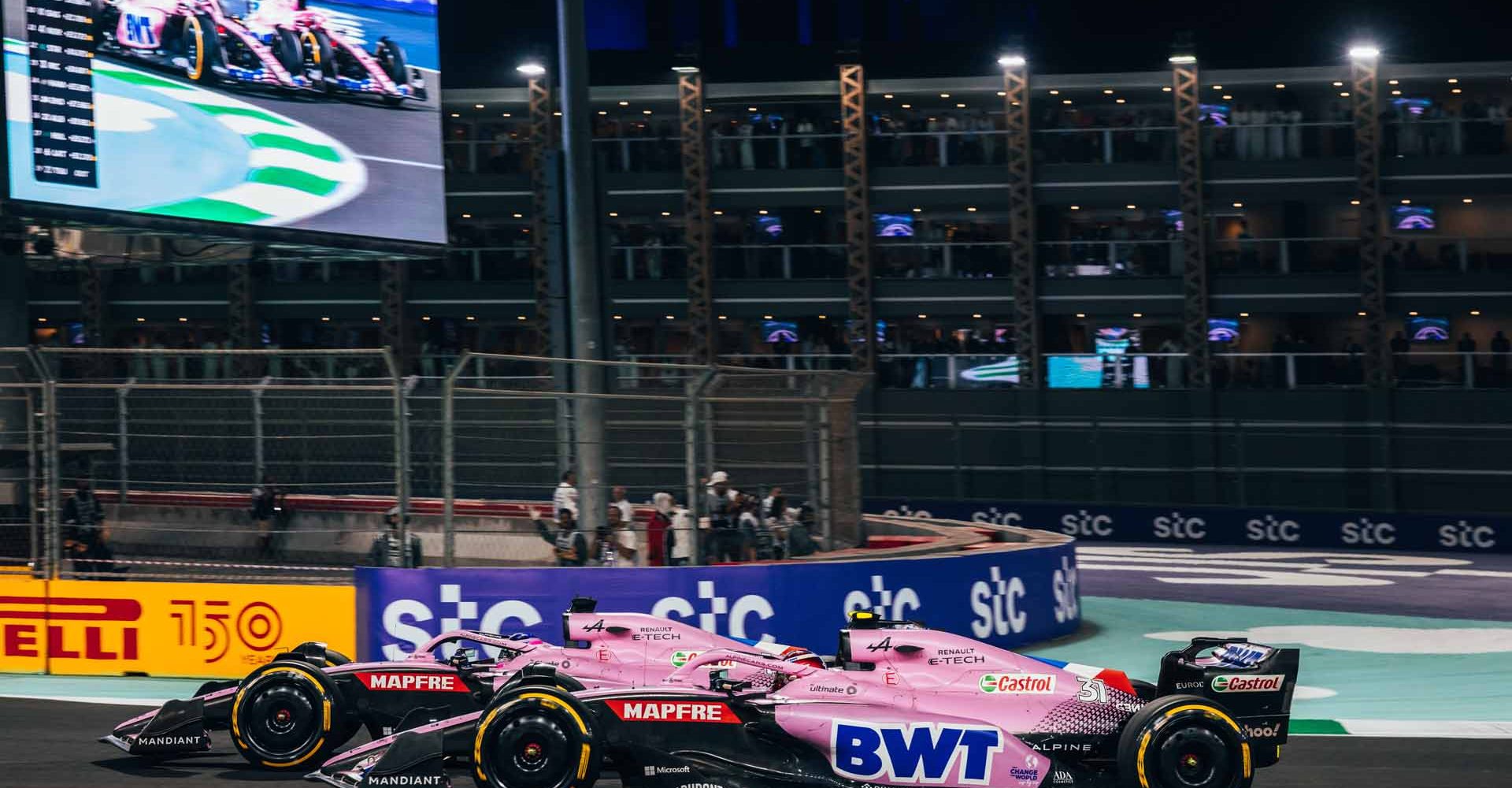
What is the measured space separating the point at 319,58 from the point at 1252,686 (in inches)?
580

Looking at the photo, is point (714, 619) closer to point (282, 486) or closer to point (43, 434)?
point (282, 486)

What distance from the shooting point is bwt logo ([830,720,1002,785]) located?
8.62 meters

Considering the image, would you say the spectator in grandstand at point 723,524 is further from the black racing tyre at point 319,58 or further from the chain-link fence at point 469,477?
the black racing tyre at point 319,58

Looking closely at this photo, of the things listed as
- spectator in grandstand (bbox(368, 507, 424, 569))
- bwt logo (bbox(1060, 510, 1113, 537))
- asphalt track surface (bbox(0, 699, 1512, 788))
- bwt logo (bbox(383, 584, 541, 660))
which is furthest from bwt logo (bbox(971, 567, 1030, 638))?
bwt logo (bbox(1060, 510, 1113, 537))

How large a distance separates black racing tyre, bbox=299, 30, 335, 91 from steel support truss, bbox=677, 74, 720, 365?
20.2 meters

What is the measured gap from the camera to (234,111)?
61.8 ft

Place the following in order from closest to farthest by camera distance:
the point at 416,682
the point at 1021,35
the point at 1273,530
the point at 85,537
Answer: the point at 416,682, the point at 85,537, the point at 1273,530, the point at 1021,35

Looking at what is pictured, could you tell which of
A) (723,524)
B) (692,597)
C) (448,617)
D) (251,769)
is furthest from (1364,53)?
(251,769)

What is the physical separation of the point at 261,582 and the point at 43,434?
232 cm

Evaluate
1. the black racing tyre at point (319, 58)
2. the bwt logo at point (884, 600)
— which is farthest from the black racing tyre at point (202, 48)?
the bwt logo at point (884, 600)

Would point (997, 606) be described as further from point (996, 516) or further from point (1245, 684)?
point (996, 516)

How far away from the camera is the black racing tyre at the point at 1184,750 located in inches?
344

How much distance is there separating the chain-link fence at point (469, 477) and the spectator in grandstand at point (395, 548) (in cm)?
2

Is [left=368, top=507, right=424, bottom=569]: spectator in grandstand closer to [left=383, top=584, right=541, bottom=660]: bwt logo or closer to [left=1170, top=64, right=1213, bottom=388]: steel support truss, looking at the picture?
[left=383, top=584, right=541, bottom=660]: bwt logo
